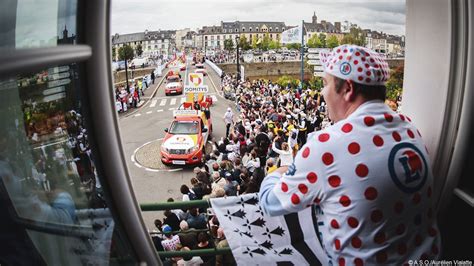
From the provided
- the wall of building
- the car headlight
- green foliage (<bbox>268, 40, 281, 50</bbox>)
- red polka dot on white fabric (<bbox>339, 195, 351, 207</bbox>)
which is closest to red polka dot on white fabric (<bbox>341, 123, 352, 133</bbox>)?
red polka dot on white fabric (<bbox>339, 195, 351, 207</bbox>)

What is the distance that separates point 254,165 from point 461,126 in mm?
4663

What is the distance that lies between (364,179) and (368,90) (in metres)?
0.34

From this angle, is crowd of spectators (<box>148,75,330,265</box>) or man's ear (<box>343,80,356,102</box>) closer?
man's ear (<box>343,80,356,102</box>)

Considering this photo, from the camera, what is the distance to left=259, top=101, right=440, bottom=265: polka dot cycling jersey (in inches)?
51.9

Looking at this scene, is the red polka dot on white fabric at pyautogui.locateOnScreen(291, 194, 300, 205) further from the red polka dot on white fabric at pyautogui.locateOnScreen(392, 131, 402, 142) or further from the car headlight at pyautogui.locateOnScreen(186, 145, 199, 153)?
the car headlight at pyautogui.locateOnScreen(186, 145, 199, 153)

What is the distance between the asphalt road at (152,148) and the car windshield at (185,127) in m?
1.07

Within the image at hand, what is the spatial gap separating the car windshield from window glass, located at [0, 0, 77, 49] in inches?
408

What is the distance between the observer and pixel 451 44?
198 centimetres

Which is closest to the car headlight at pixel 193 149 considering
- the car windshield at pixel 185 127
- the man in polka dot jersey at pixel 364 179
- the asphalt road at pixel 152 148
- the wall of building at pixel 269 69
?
the asphalt road at pixel 152 148

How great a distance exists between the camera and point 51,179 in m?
1.43

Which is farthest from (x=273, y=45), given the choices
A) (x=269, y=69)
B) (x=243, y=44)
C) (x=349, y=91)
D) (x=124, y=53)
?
(x=349, y=91)

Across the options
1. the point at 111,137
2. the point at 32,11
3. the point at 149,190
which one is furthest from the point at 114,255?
the point at 149,190

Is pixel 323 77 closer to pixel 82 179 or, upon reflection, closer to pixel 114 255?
pixel 82 179

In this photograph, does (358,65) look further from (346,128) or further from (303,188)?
(303,188)
